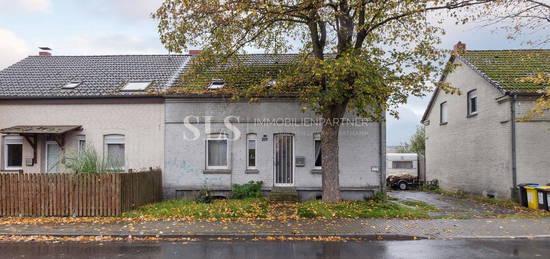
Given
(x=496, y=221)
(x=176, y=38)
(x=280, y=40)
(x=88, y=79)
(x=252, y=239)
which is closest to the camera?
(x=252, y=239)

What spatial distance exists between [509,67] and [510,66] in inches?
4.6

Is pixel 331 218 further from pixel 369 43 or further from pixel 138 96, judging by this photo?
pixel 138 96

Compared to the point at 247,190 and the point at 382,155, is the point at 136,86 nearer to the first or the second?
the point at 247,190

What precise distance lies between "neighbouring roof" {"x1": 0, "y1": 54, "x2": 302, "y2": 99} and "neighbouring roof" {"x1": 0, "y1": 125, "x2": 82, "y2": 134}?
1.24 meters

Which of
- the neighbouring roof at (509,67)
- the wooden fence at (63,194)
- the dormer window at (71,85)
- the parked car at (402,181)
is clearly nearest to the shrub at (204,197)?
the wooden fence at (63,194)

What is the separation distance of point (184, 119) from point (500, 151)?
13323mm

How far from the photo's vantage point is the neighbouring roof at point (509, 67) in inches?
654

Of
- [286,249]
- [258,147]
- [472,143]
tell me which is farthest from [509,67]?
[286,249]

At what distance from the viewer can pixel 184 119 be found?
1634cm

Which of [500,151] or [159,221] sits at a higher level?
[500,151]

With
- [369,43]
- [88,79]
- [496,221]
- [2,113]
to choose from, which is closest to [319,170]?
[369,43]

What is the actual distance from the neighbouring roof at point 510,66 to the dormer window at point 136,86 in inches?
516

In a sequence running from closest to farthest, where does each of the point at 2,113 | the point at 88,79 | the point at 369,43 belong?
the point at 369,43
the point at 2,113
the point at 88,79

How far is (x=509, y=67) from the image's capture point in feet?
60.4
